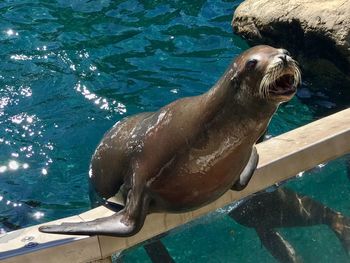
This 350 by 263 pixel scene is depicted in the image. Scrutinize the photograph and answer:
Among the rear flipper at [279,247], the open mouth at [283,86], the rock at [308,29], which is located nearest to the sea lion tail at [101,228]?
the rear flipper at [279,247]

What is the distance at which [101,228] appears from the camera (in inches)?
124

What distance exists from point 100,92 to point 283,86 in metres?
3.77

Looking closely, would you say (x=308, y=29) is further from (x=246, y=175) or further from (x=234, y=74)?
(x=234, y=74)

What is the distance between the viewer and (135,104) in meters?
6.38

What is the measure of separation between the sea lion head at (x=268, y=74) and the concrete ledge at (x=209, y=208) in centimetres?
73

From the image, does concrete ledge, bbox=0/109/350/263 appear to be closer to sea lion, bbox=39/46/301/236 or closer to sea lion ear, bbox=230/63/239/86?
sea lion, bbox=39/46/301/236

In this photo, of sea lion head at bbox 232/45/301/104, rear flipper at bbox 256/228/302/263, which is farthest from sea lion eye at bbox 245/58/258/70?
rear flipper at bbox 256/228/302/263

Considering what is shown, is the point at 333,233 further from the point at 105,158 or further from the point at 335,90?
the point at 335,90

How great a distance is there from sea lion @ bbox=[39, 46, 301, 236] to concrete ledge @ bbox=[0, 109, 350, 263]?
7 centimetres

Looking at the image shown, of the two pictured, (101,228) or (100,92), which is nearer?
(101,228)

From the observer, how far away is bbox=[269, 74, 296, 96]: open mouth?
2926mm

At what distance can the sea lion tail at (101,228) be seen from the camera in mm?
3105

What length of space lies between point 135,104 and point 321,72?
5.29 ft

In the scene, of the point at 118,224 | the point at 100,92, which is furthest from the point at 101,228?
the point at 100,92
